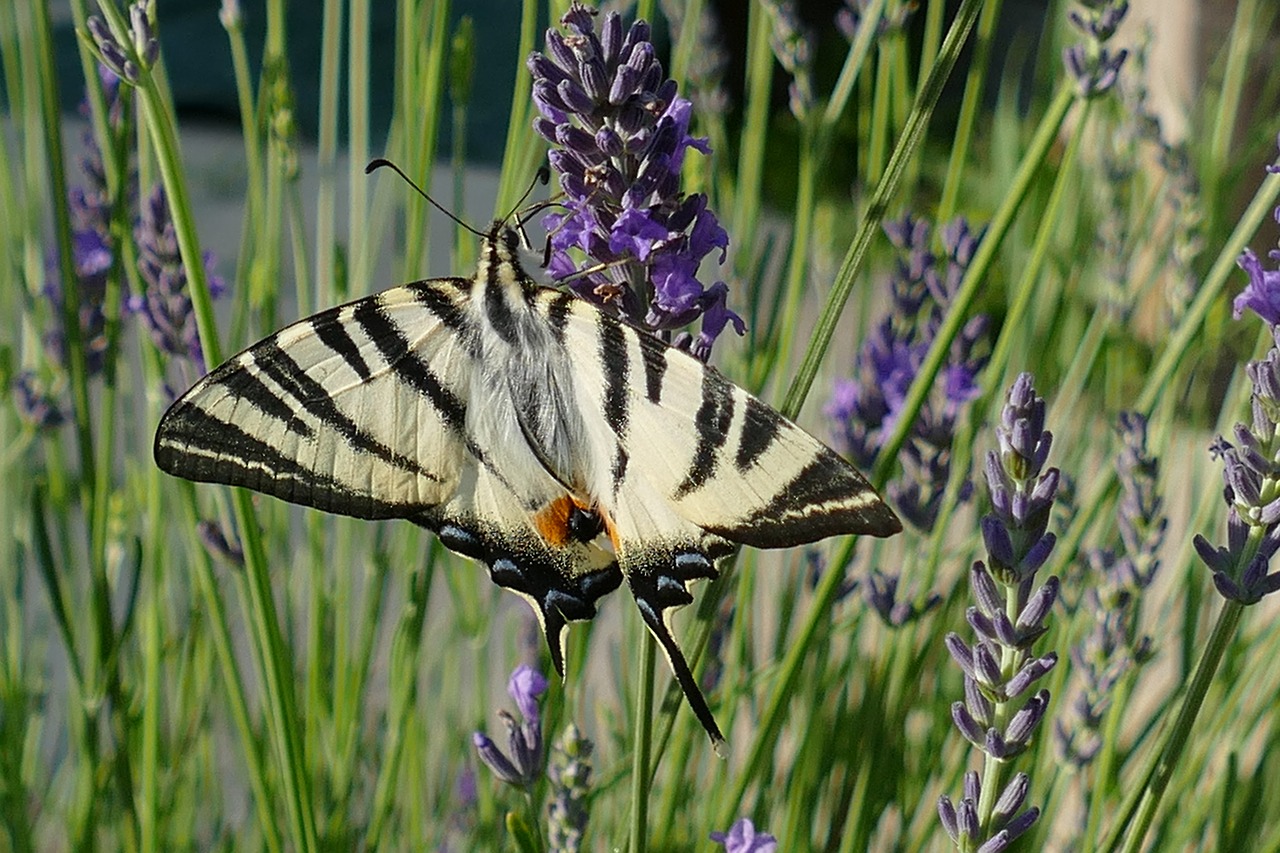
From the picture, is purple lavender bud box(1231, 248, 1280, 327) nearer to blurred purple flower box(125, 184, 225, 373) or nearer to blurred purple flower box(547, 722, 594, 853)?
blurred purple flower box(547, 722, 594, 853)

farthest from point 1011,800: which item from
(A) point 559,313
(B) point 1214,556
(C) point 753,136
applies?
(C) point 753,136

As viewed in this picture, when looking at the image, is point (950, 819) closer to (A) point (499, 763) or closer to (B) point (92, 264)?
(A) point (499, 763)

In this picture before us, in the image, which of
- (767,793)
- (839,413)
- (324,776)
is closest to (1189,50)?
(839,413)

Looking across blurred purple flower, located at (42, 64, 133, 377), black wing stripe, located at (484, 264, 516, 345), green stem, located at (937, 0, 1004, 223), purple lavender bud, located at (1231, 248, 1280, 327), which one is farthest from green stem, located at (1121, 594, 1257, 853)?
blurred purple flower, located at (42, 64, 133, 377)

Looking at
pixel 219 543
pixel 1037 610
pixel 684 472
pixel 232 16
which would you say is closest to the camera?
pixel 1037 610

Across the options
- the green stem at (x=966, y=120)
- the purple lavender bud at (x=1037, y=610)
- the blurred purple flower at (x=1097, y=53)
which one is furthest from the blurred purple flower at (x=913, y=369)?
the purple lavender bud at (x=1037, y=610)

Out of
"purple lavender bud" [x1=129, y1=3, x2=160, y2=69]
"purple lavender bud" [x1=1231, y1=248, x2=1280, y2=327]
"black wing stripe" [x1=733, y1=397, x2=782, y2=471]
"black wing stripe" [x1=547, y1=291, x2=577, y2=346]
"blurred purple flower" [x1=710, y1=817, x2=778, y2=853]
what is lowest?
"blurred purple flower" [x1=710, y1=817, x2=778, y2=853]

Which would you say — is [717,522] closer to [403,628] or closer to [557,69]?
[557,69]
